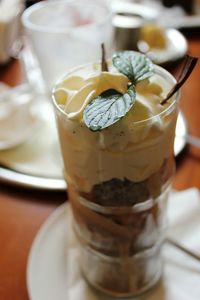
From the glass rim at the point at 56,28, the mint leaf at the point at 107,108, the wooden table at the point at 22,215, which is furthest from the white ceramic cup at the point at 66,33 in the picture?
the mint leaf at the point at 107,108

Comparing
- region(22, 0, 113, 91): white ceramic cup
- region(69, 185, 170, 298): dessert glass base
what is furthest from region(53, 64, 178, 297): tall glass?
region(22, 0, 113, 91): white ceramic cup

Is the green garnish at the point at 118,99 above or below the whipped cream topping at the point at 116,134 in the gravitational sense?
above

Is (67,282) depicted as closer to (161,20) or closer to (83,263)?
(83,263)

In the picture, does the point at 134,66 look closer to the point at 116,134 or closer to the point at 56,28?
the point at 116,134

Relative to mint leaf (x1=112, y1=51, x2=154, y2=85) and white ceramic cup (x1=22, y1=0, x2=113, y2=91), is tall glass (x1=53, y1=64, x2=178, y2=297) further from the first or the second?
white ceramic cup (x1=22, y1=0, x2=113, y2=91)

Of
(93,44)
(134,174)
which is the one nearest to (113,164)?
(134,174)

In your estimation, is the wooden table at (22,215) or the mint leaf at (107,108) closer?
the mint leaf at (107,108)

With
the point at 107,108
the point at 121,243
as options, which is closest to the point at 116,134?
the point at 107,108

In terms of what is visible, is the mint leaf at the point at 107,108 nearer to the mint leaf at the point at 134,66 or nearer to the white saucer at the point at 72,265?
the mint leaf at the point at 134,66
